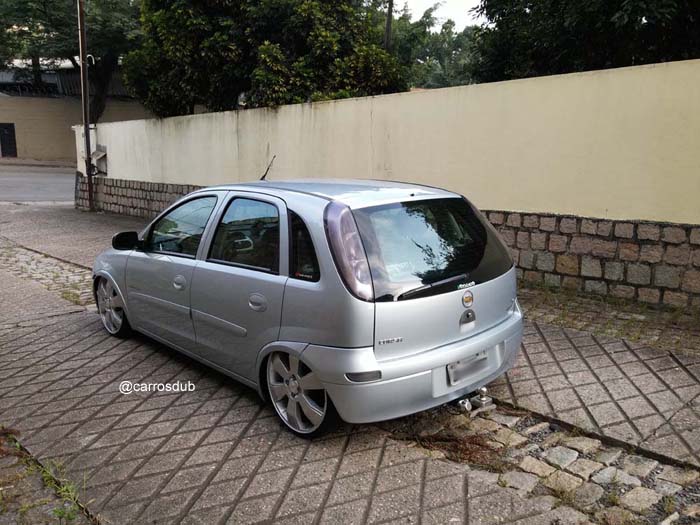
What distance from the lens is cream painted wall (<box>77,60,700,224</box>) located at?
5.32 metres

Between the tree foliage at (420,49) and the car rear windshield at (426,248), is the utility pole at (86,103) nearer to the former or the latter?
the tree foliage at (420,49)

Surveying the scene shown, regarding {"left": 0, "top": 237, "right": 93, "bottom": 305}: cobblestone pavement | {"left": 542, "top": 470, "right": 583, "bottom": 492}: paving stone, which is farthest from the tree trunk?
{"left": 542, "top": 470, "right": 583, "bottom": 492}: paving stone

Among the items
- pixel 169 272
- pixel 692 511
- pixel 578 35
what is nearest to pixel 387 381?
pixel 692 511

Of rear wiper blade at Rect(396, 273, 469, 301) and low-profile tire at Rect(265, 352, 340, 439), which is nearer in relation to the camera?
rear wiper blade at Rect(396, 273, 469, 301)

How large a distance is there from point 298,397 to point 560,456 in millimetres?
1506

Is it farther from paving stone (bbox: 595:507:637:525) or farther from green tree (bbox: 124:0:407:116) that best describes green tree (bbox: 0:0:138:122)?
paving stone (bbox: 595:507:637:525)

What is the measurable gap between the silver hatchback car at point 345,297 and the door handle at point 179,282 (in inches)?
0.6

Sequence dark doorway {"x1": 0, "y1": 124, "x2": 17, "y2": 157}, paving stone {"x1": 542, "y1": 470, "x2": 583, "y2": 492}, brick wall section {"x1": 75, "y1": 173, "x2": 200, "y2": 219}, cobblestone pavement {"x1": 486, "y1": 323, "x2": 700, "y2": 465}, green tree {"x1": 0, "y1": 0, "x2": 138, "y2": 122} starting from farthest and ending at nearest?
dark doorway {"x1": 0, "y1": 124, "x2": 17, "y2": 157}
green tree {"x1": 0, "y1": 0, "x2": 138, "y2": 122}
brick wall section {"x1": 75, "y1": 173, "x2": 200, "y2": 219}
cobblestone pavement {"x1": 486, "y1": 323, "x2": 700, "y2": 465}
paving stone {"x1": 542, "y1": 470, "x2": 583, "y2": 492}

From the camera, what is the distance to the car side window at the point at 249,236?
11.3 ft

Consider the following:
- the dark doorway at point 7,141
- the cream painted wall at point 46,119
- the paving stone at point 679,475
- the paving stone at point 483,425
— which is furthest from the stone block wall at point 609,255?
the dark doorway at point 7,141

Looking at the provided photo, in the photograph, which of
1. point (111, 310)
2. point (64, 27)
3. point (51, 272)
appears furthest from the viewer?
point (64, 27)

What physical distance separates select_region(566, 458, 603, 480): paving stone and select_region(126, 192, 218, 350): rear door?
2.62 m

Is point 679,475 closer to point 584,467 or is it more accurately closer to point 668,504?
point 668,504

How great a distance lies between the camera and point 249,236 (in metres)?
3.67
